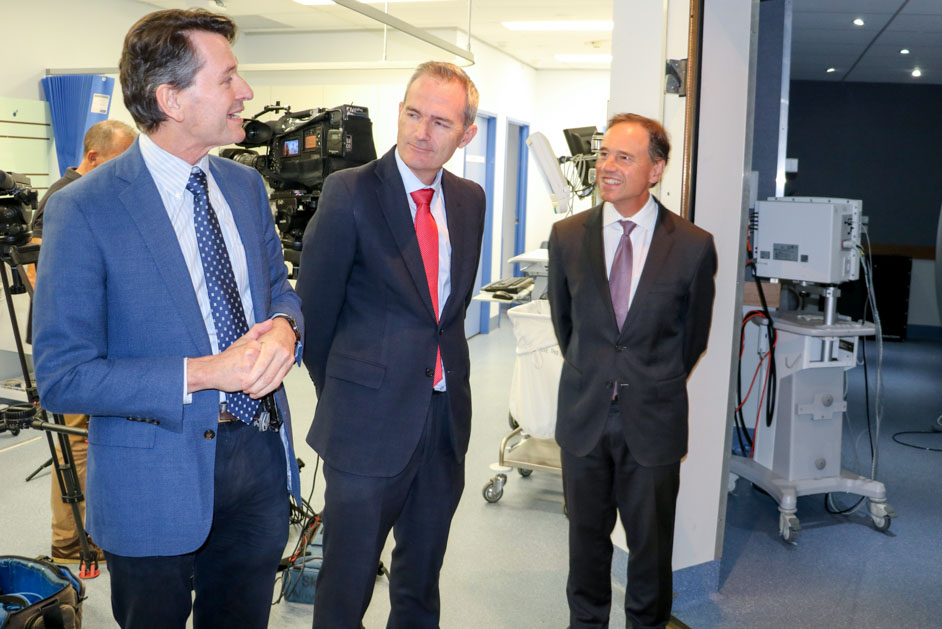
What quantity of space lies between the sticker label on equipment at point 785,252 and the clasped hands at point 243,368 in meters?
3.03

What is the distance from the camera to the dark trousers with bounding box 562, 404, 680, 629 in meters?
2.31

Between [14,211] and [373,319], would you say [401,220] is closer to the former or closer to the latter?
[373,319]

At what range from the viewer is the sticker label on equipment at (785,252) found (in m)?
3.73

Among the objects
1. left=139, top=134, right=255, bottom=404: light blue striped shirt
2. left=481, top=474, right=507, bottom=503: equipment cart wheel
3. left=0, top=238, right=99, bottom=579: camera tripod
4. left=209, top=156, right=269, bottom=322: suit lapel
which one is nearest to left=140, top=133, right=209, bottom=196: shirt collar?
left=139, top=134, right=255, bottom=404: light blue striped shirt

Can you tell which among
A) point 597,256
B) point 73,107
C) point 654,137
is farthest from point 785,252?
point 73,107

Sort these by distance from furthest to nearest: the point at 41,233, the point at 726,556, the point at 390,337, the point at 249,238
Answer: the point at 726,556 → the point at 41,233 → the point at 390,337 → the point at 249,238

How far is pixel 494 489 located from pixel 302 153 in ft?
6.00

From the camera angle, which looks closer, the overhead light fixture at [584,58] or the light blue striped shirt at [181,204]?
the light blue striped shirt at [181,204]

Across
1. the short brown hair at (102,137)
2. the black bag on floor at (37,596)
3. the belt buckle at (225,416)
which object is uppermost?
the short brown hair at (102,137)

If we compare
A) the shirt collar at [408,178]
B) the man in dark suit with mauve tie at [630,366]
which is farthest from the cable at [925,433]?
the shirt collar at [408,178]

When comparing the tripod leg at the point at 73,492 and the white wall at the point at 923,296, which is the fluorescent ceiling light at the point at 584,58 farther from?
the tripod leg at the point at 73,492

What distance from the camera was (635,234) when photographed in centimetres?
238

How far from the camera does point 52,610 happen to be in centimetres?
210

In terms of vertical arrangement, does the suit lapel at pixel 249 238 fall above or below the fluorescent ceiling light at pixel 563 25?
below
